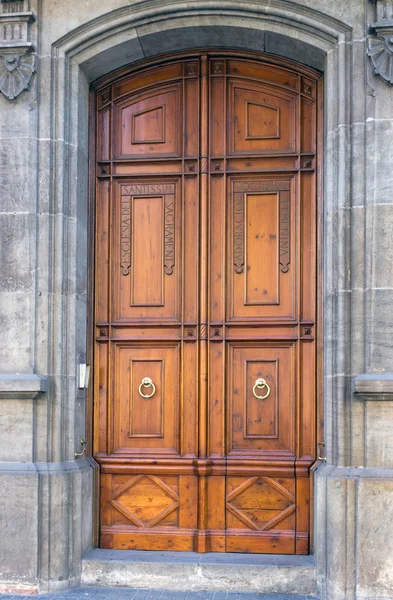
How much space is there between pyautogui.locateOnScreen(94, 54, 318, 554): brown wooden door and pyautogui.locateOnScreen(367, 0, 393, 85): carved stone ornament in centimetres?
84

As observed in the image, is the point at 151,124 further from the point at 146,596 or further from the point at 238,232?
the point at 146,596

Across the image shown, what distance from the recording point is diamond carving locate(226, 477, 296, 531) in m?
7.92

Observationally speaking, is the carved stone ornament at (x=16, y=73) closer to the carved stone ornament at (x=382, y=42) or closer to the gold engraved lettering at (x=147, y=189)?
the gold engraved lettering at (x=147, y=189)

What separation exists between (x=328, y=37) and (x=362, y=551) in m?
4.49

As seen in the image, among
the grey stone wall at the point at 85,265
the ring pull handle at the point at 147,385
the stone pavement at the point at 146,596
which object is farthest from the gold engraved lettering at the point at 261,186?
the stone pavement at the point at 146,596

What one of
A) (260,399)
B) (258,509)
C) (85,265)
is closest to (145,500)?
(258,509)

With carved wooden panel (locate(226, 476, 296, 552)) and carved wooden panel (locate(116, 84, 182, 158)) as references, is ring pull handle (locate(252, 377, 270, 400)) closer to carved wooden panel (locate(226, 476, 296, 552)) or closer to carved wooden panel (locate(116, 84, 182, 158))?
carved wooden panel (locate(226, 476, 296, 552))

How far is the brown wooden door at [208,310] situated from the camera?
7.97 m

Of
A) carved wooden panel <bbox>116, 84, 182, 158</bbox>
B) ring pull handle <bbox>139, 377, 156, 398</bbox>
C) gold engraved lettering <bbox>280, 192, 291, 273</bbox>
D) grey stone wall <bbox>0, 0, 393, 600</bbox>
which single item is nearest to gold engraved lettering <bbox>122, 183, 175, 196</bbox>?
carved wooden panel <bbox>116, 84, 182, 158</bbox>

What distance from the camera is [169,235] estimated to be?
8.21 meters

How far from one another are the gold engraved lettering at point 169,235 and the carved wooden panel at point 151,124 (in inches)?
19.7

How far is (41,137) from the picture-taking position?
789 cm

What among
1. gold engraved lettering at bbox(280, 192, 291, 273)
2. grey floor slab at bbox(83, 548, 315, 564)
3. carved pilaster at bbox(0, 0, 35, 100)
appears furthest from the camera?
gold engraved lettering at bbox(280, 192, 291, 273)

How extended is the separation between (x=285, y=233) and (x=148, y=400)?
206 cm
